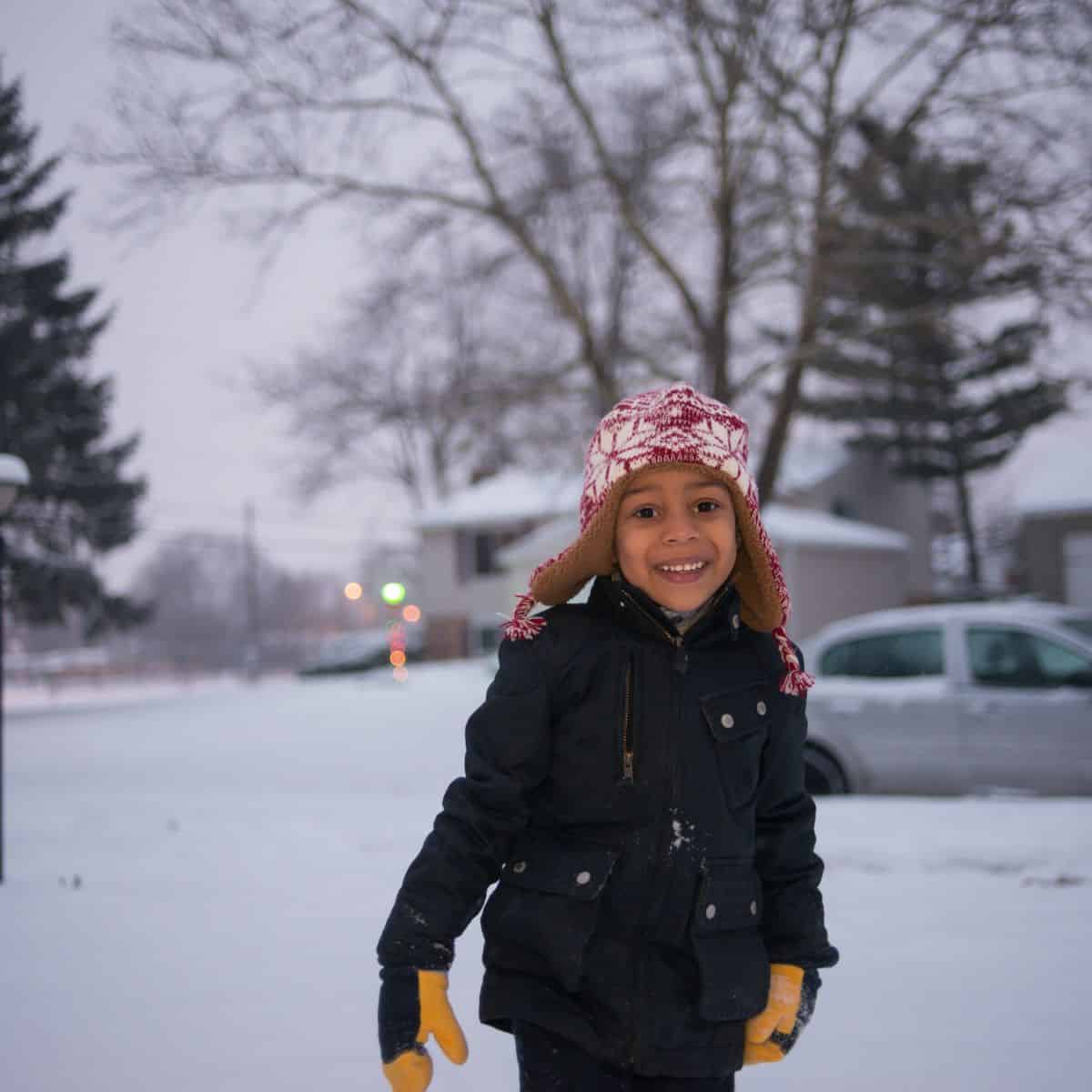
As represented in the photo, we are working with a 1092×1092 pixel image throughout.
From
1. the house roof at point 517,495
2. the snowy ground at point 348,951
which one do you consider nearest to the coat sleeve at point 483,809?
the snowy ground at point 348,951

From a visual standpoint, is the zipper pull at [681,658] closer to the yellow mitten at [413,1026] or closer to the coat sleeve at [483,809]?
the coat sleeve at [483,809]

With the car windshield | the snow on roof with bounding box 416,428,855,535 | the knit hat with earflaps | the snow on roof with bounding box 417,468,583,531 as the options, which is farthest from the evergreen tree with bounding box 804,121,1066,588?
the snow on roof with bounding box 417,468,583,531

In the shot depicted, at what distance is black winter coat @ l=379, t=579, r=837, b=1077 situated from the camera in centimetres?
188

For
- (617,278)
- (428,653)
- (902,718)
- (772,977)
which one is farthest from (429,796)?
(428,653)

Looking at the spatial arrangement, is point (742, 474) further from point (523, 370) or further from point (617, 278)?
point (617, 278)

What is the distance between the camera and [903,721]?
25.3 feet

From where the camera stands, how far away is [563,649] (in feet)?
6.56

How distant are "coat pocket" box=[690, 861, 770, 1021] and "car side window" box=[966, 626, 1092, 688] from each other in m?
6.24

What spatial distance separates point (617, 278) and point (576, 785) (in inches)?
696

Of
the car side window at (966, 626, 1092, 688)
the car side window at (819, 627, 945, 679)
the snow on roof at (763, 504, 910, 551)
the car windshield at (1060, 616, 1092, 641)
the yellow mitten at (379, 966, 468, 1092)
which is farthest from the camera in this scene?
the snow on roof at (763, 504, 910, 551)

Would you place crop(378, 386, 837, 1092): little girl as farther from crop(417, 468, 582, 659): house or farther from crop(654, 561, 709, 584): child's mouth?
crop(417, 468, 582, 659): house

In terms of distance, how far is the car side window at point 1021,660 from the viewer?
7.46m

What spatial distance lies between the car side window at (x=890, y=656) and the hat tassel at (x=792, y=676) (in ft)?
20.2

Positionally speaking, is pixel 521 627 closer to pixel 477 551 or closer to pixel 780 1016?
pixel 780 1016
